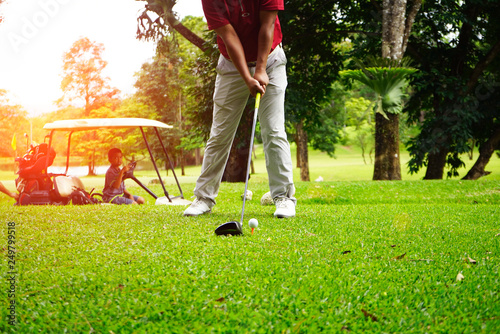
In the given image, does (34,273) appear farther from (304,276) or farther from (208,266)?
(304,276)

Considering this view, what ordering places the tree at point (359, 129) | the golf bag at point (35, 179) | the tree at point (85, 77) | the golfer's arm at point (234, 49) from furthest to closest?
the tree at point (359, 129), the tree at point (85, 77), the golf bag at point (35, 179), the golfer's arm at point (234, 49)

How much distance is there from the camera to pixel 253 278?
2.17 m

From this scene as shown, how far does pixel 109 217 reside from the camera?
4.29 metres

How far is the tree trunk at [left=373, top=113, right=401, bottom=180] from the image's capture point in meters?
11.3

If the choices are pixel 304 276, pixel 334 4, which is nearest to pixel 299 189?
A: pixel 304 276

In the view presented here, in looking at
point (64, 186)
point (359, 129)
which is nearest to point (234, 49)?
point (64, 186)

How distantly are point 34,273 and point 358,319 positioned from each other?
5.33 feet

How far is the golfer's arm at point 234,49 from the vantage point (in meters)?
3.94

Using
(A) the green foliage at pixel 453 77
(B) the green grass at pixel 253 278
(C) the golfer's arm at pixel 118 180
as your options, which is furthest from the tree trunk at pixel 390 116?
(B) the green grass at pixel 253 278

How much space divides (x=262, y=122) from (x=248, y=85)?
51 centimetres

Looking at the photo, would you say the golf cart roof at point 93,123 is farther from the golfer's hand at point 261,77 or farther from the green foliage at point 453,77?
the green foliage at point 453,77

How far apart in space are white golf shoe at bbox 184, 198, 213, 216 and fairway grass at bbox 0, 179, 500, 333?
0.43 metres

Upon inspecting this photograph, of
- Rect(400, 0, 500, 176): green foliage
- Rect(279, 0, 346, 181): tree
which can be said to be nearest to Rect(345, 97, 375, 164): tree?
Rect(279, 0, 346, 181): tree

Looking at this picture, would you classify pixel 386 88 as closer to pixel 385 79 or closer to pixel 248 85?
pixel 385 79
